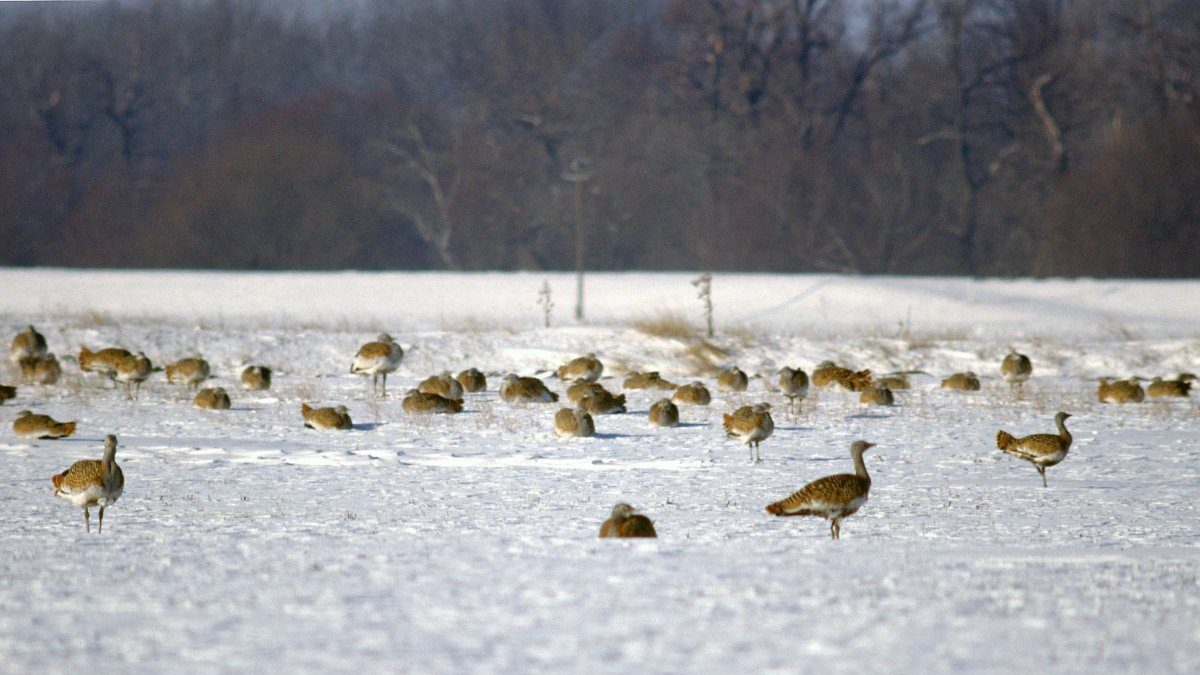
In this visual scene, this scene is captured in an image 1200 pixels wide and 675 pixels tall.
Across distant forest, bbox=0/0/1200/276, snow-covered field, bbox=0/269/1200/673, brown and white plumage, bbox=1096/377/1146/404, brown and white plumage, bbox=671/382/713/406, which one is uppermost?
distant forest, bbox=0/0/1200/276

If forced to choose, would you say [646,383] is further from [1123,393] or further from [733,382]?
[1123,393]

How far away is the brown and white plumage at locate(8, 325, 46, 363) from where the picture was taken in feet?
64.1

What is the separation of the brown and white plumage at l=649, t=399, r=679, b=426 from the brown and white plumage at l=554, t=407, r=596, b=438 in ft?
3.01

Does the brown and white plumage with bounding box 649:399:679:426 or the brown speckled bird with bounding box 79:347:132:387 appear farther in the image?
the brown speckled bird with bounding box 79:347:132:387

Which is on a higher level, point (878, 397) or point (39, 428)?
point (878, 397)

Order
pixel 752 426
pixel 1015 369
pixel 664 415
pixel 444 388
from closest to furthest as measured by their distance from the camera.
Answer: pixel 752 426 < pixel 664 415 < pixel 444 388 < pixel 1015 369

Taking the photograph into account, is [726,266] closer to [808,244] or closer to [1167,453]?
[808,244]

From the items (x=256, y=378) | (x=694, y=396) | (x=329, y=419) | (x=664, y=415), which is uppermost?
(x=256, y=378)

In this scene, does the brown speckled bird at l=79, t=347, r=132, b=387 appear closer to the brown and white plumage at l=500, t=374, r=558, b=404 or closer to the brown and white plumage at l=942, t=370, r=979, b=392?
the brown and white plumage at l=500, t=374, r=558, b=404

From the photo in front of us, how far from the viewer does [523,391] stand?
1702cm

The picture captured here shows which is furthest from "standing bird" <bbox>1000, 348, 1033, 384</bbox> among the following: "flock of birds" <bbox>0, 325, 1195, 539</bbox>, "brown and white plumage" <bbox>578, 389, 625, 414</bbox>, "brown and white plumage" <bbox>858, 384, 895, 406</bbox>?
"brown and white plumage" <bbox>578, 389, 625, 414</bbox>

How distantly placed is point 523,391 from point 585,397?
1.69 meters

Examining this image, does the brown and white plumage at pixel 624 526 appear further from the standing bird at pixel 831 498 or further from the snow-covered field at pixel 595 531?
the standing bird at pixel 831 498

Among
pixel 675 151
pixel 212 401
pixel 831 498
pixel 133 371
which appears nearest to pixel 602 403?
pixel 212 401
